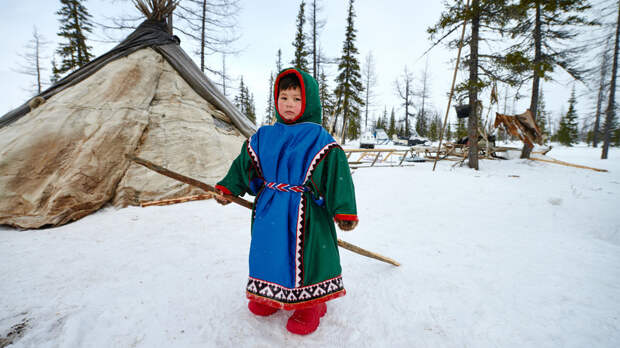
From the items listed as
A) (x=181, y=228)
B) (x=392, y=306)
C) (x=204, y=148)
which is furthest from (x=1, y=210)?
(x=392, y=306)

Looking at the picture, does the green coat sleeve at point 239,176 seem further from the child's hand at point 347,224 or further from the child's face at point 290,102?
the child's hand at point 347,224

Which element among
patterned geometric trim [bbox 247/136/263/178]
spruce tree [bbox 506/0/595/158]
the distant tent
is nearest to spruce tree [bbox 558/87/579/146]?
spruce tree [bbox 506/0/595/158]

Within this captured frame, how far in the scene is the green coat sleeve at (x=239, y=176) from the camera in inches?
64.2

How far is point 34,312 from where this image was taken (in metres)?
1.59

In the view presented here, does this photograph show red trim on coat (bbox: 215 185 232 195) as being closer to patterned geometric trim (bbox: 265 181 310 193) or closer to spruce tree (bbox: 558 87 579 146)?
patterned geometric trim (bbox: 265 181 310 193)

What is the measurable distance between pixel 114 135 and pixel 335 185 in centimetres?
430

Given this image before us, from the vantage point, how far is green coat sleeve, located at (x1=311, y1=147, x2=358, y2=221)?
1392 mm

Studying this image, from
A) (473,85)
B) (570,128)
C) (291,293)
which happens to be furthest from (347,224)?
(570,128)

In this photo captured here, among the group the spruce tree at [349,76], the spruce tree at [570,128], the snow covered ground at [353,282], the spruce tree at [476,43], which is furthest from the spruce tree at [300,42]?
the spruce tree at [570,128]

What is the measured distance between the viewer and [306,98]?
1523mm

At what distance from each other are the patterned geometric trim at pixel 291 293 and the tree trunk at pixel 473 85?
967cm

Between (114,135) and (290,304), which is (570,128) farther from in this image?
(114,135)

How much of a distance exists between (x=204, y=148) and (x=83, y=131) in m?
1.81

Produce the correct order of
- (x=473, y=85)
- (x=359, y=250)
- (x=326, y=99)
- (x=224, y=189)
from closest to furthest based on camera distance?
(x=224, y=189), (x=359, y=250), (x=473, y=85), (x=326, y=99)
